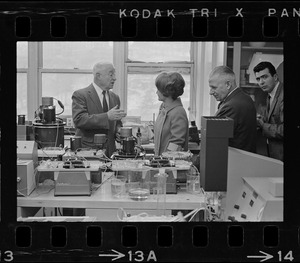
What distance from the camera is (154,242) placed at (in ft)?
5.61

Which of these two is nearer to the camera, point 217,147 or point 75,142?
point 217,147

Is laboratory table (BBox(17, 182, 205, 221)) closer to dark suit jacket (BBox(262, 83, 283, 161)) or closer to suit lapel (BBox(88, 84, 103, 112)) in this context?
dark suit jacket (BBox(262, 83, 283, 161))

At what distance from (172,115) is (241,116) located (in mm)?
738

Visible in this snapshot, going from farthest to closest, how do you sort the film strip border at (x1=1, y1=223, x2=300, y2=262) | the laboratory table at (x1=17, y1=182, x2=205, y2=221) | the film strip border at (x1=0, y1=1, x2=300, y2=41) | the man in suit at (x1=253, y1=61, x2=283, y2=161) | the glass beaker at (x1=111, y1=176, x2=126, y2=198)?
the glass beaker at (x1=111, y1=176, x2=126, y2=198) → the laboratory table at (x1=17, y1=182, x2=205, y2=221) → the man in suit at (x1=253, y1=61, x2=283, y2=161) → the film strip border at (x1=1, y1=223, x2=300, y2=262) → the film strip border at (x1=0, y1=1, x2=300, y2=41)

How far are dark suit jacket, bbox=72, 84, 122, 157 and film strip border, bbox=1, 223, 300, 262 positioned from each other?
42.1 inches

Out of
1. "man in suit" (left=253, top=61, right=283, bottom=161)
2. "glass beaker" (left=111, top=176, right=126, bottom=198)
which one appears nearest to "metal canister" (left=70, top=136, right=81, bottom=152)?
"glass beaker" (left=111, top=176, right=126, bottom=198)

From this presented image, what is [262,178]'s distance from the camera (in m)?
1.85

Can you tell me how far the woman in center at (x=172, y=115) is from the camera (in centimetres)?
277

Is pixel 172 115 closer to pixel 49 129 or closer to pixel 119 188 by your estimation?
pixel 119 188

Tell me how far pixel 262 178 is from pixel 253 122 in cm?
32

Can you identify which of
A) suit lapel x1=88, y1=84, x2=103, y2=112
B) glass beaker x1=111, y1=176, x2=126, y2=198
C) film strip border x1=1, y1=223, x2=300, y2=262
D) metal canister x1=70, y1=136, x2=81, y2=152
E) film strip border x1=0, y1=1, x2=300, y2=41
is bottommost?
film strip border x1=1, y1=223, x2=300, y2=262

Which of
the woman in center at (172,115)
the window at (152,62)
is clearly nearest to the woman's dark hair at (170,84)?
the woman in center at (172,115)

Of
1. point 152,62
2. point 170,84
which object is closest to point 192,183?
point 170,84

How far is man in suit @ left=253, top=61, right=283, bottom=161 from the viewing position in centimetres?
182
